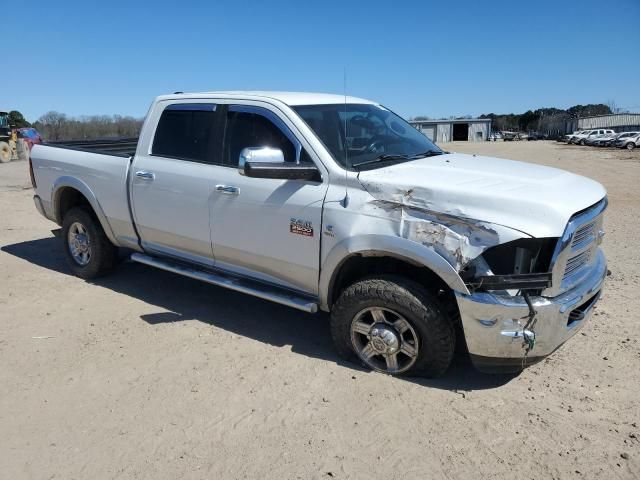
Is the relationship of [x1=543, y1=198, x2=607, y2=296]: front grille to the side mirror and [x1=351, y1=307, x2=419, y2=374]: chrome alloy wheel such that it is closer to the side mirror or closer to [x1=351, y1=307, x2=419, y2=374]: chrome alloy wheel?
[x1=351, y1=307, x2=419, y2=374]: chrome alloy wheel

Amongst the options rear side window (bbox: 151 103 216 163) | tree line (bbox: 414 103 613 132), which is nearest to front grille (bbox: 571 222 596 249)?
rear side window (bbox: 151 103 216 163)

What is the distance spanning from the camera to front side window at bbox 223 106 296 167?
4219 millimetres

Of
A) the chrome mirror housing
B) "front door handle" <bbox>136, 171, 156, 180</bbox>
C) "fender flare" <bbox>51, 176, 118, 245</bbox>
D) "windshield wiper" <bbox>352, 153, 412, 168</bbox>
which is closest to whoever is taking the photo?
the chrome mirror housing

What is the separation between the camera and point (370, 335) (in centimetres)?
383

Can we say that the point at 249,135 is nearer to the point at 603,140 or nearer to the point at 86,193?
the point at 86,193

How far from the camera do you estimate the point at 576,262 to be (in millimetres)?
3553

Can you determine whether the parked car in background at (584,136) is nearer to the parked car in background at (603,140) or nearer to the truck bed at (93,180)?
the parked car in background at (603,140)

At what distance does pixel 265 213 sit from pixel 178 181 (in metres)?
1.06

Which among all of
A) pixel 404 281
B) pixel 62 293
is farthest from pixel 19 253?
pixel 404 281

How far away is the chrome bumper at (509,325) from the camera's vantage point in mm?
3258

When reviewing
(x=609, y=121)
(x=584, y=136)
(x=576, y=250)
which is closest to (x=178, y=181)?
(x=576, y=250)

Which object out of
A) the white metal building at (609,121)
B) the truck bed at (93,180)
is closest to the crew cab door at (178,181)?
the truck bed at (93,180)

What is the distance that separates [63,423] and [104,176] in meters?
2.78

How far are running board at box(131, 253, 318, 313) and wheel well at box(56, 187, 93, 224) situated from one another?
1480mm
